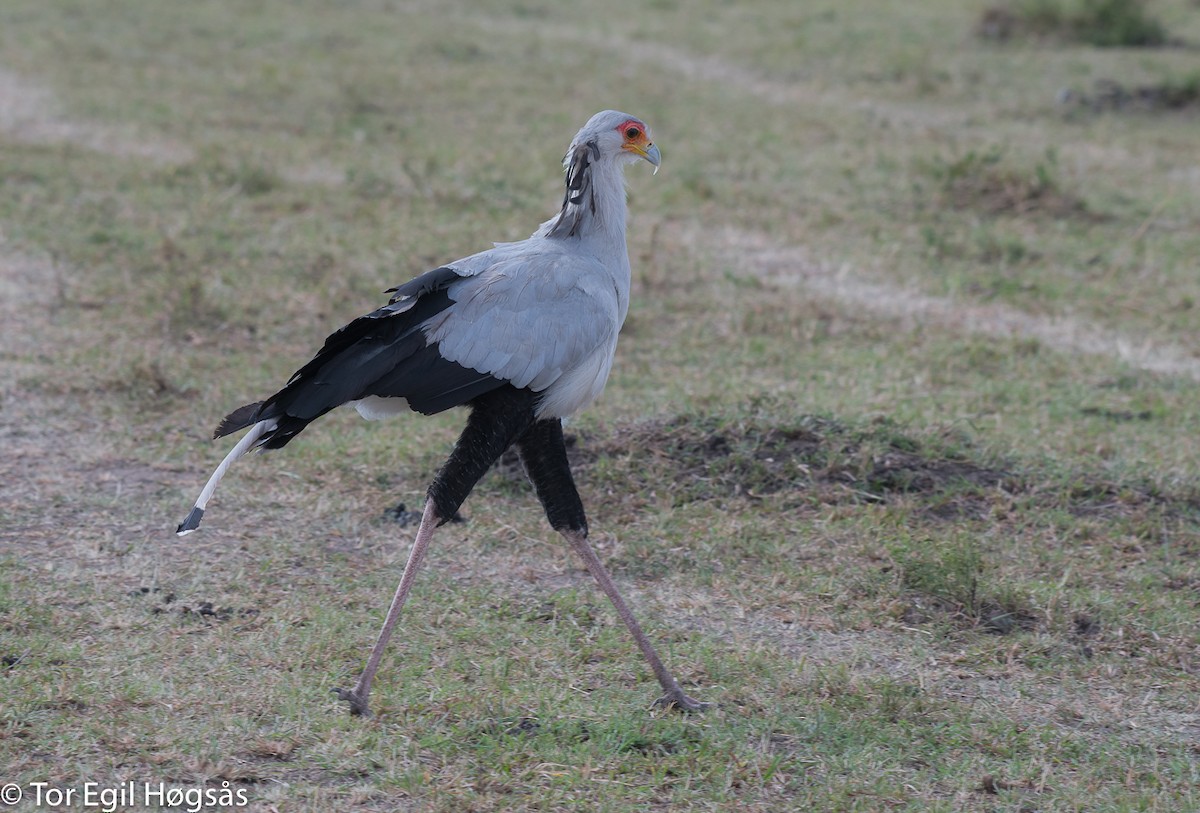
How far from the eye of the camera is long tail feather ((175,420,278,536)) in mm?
3545

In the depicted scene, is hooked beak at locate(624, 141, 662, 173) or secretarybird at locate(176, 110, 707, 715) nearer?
secretarybird at locate(176, 110, 707, 715)

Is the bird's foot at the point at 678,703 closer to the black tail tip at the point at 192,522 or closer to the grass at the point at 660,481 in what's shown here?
the grass at the point at 660,481

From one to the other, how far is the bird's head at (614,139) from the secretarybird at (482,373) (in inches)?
13.1

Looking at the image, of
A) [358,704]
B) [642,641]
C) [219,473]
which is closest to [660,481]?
[642,641]

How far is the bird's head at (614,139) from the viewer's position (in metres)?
4.13

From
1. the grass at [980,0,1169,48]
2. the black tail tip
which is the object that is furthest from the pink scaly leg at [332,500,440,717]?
the grass at [980,0,1169,48]

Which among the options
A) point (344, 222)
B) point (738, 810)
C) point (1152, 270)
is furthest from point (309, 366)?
point (1152, 270)

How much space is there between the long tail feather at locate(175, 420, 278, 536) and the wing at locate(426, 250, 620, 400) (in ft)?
1.69

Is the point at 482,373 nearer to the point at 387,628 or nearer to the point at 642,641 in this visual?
the point at 387,628

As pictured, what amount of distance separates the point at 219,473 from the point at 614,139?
152 cm

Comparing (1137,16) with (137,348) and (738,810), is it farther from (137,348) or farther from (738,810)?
(738,810)

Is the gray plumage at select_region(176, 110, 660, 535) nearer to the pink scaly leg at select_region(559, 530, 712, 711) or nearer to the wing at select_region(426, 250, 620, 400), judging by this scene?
the wing at select_region(426, 250, 620, 400)

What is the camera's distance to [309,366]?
12.3 ft

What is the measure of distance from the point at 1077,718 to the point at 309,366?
2.33 m
